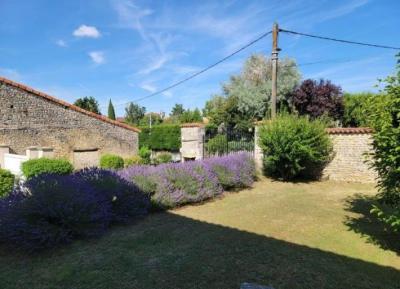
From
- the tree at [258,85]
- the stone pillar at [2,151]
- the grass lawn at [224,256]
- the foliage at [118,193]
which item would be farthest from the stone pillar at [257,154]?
the stone pillar at [2,151]

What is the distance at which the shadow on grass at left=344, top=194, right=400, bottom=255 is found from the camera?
15.3 ft

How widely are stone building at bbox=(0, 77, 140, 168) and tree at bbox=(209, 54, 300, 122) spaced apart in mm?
9756

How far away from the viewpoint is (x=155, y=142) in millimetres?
25109

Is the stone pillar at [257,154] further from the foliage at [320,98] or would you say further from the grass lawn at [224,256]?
the foliage at [320,98]

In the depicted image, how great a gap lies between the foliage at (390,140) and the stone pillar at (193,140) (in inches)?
343

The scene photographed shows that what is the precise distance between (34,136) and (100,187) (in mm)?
10068

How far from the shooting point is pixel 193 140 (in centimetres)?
1395

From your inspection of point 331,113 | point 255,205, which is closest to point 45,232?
point 255,205

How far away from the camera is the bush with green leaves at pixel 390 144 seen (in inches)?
161

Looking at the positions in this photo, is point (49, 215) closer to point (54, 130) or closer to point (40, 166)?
point (40, 166)

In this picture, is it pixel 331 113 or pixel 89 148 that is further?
pixel 331 113

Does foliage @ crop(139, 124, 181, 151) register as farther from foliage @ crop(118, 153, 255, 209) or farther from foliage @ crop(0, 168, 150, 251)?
foliage @ crop(0, 168, 150, 251)

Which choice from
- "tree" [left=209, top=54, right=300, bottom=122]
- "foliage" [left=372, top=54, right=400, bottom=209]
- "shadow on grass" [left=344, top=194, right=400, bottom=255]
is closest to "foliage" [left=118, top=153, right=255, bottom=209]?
"shadow on grass" [left=344, top=194, right=400, bottom=255]

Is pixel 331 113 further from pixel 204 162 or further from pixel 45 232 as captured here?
pixel 45 232
